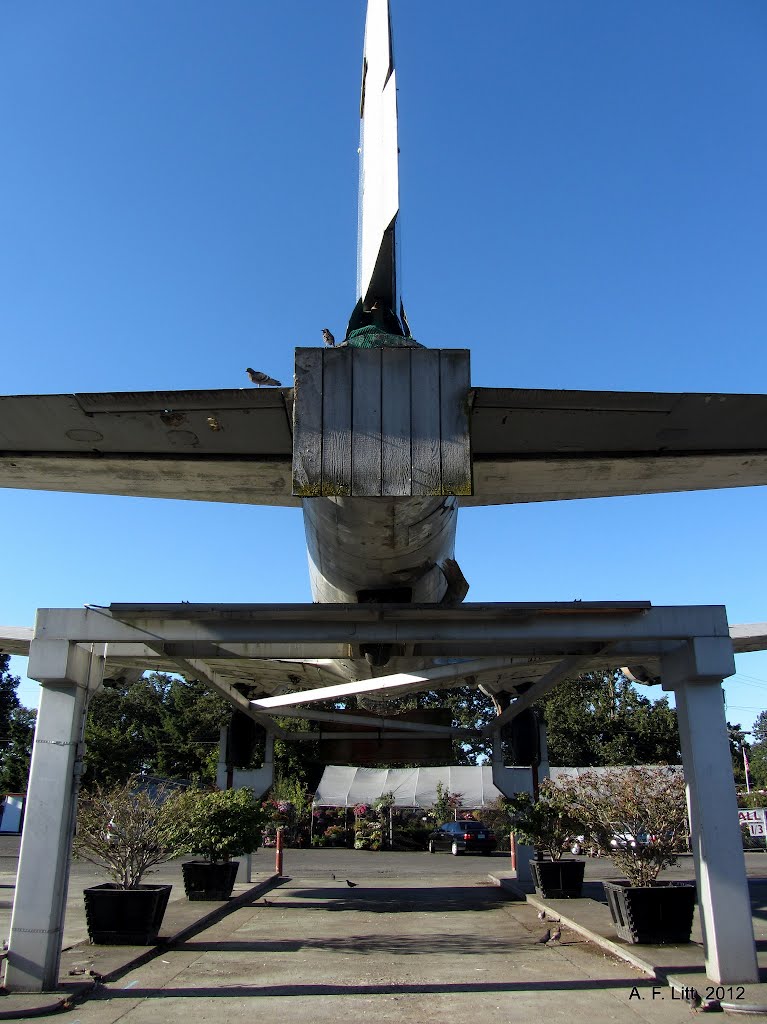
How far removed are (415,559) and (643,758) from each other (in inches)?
1666

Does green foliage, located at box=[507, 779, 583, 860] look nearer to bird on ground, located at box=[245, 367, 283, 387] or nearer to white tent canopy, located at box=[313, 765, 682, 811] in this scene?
bird on ground, located at box=[245, 367, 283, 387]

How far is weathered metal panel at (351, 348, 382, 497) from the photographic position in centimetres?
492

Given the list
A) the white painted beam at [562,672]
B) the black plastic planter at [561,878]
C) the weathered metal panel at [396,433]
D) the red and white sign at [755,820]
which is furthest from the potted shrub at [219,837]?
the red and white sign at [755,820]

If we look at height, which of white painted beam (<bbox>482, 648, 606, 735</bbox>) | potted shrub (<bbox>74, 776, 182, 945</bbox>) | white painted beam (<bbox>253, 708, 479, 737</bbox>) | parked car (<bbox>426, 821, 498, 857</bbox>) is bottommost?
parked car (<bbox>426, 821, 498, 857</bbox>)

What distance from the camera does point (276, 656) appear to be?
8922 millimetres

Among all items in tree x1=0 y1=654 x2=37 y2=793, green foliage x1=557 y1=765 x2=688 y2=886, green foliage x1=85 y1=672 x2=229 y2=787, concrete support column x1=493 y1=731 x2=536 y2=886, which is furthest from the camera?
green foliage x1=85 y1=672 x2=229 y2=787

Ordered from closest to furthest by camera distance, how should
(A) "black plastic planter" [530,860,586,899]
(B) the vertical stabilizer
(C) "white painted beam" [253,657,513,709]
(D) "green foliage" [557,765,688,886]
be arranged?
(B) the vertical stabilizer → (D) "green foliage" [557,765,688,886] → (C) "white painted beam" [253,657,513,709] → (A) "black plastic planter" [530,860,586,899]

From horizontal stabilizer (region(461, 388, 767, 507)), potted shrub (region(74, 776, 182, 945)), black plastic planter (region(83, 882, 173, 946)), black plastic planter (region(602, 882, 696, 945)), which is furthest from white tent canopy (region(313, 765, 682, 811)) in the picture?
horizontal stabilizer (region(461, 388, 767, 507))

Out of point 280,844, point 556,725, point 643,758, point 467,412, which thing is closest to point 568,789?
point 467,412

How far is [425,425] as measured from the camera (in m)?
4.92

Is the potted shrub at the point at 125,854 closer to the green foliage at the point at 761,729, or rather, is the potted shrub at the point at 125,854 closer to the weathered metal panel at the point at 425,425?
the weathered metal panel at the point at 425,425

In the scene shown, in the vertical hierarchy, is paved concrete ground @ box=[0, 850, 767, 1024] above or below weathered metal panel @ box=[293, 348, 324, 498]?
below

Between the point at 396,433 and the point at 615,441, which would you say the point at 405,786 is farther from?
the point at 396,433

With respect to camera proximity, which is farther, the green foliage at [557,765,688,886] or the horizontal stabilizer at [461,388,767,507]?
the green foliage at [557,765,688,886]
